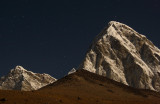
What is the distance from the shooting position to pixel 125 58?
458 ft

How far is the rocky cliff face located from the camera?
433ft

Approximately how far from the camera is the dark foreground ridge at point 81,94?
141ft

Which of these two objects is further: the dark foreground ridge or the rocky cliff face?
the rocky cliff face

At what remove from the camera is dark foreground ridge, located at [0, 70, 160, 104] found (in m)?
43.1

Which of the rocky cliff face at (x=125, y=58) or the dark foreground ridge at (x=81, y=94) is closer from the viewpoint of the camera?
the dark foreground ridge at (x=81, y=94)

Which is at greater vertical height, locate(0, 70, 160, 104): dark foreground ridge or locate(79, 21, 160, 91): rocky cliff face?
locate(79, 21, 160, 91): rocky cliff face

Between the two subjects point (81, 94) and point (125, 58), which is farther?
point (125, 58)

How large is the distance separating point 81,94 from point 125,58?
82.9 metres

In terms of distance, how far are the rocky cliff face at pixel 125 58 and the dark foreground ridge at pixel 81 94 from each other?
1926 inches

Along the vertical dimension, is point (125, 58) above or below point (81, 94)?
above

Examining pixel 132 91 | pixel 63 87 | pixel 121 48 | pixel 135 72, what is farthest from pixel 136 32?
pixel 63 87

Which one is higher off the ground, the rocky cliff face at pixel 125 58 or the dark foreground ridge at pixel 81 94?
the rocky cliff face at pixel 125 58

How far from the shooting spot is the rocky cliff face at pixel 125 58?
433 feet

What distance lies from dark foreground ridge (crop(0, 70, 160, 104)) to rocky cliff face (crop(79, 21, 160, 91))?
48.9 metres
